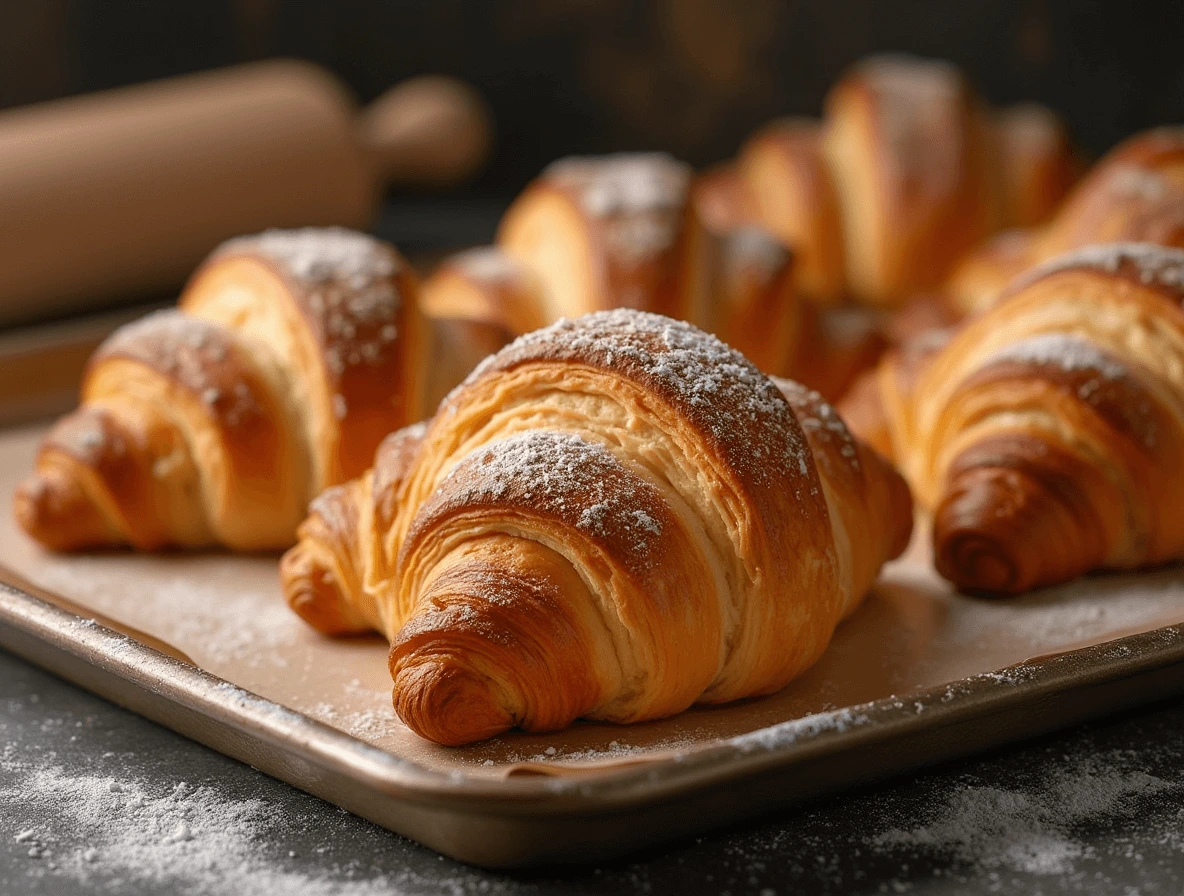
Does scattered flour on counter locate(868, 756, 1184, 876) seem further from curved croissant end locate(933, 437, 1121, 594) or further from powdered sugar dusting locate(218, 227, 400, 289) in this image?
powdered sugar dusting locate(218, 227, 400, 289)

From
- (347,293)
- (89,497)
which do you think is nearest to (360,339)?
(347,293)

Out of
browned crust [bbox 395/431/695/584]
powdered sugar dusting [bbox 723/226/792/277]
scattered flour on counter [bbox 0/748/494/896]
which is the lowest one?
scattered flour on counter [bbox 0/748/494/896]

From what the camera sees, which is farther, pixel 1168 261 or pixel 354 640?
pixel 1168 261

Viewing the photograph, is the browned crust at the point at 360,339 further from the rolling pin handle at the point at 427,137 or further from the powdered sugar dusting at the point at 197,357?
the rolling pin handle at the point at 427,137

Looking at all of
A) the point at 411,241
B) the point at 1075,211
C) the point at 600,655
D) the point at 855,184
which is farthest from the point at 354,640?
the point at 411,241

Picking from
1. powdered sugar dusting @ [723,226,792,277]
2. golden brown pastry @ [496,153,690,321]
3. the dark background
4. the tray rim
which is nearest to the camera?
the tray rim

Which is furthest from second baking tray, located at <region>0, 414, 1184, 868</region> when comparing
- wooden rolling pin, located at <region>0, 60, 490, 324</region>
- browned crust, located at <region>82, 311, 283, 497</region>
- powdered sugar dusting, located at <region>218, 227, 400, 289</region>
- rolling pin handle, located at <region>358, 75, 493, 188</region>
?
rolling pin handle, located at <region>358, 75, 493, 188</region>

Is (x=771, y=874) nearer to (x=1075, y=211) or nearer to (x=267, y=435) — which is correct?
(x=267, y=435)

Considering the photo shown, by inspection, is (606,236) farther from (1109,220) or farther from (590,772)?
(590,772)
